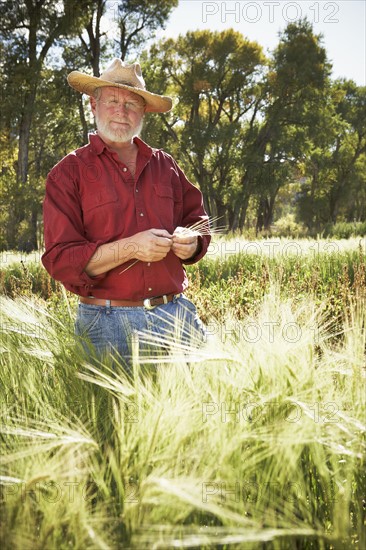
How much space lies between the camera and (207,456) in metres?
1.32

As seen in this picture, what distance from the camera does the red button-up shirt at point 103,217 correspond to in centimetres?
262

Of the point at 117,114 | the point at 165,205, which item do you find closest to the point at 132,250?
the point at 165,205

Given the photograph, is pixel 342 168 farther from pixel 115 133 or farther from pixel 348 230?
A: pixel 115 133

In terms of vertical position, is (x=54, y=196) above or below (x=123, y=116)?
below

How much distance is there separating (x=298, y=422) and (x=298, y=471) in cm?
14

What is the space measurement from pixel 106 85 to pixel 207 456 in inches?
89.8

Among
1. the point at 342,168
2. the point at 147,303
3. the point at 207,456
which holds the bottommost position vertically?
the point at 207,456

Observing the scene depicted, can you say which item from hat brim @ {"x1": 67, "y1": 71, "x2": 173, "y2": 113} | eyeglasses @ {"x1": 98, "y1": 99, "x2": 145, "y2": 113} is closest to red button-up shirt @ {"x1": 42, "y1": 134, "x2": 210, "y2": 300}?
eyeglasses @ {"x1": 98, "y1": 99, "x2": 145, "y2": 113}

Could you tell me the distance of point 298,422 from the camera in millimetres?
1410

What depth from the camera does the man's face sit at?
2854mm

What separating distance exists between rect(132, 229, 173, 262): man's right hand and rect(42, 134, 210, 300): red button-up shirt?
7.7 inches

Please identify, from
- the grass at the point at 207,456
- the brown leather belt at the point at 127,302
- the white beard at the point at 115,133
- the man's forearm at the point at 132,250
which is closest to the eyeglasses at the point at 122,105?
the white beard at the point at 115,133

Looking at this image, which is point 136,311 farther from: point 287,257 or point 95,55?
point 95,55

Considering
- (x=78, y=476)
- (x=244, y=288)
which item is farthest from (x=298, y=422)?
(x=244, y=288)
